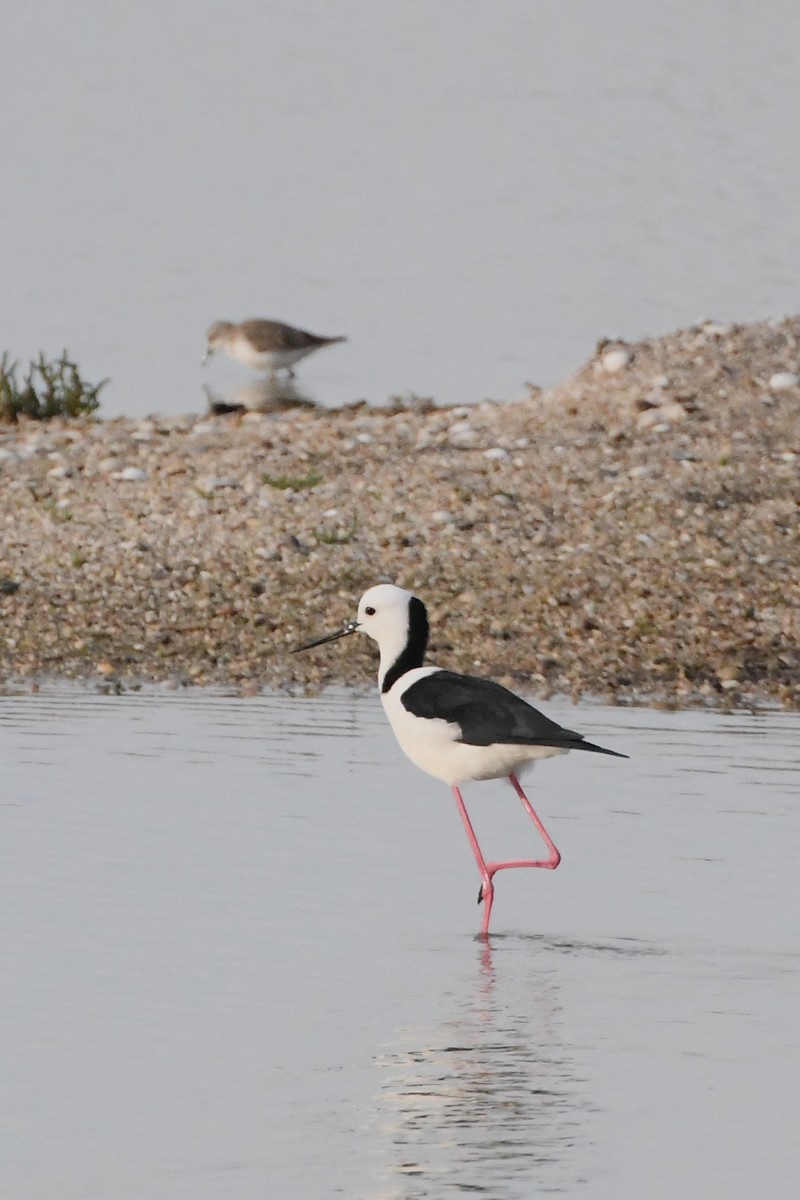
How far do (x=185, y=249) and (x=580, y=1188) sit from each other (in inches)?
950

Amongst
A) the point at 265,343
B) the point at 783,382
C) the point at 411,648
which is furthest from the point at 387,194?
the point at 411,648

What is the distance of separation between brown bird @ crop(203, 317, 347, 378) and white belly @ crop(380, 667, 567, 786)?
38.4ft

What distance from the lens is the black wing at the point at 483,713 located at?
24.0 ft

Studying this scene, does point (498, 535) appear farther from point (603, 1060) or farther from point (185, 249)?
point (185, 249)

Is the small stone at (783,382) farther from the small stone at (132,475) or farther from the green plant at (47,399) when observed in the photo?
the green plant at (47,399)

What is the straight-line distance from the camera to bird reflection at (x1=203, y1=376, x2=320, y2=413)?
17109mm

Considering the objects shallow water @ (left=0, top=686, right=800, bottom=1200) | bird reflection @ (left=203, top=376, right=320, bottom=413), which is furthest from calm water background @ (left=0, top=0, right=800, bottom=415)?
shallow water @ (left=0, top=686, right=800, bottom=1200)

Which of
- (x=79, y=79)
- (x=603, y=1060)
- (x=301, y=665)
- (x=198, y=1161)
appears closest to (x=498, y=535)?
(x=301, y=665)

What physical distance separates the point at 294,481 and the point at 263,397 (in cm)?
611

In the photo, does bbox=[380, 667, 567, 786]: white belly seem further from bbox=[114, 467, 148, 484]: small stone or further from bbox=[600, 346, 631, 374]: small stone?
bbox=[600, 346, 631, 374]: small stone

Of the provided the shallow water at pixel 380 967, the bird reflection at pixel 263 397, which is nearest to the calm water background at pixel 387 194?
the bird reflection at pixel 263 397

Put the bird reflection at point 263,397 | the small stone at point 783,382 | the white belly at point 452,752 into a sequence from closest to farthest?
the white belly at point 452,752 < the small stone at point 783,382 < the bird reflection at point 263,397

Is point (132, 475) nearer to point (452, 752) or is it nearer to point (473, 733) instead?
point (452, 752)

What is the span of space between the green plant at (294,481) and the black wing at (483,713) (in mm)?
4796
